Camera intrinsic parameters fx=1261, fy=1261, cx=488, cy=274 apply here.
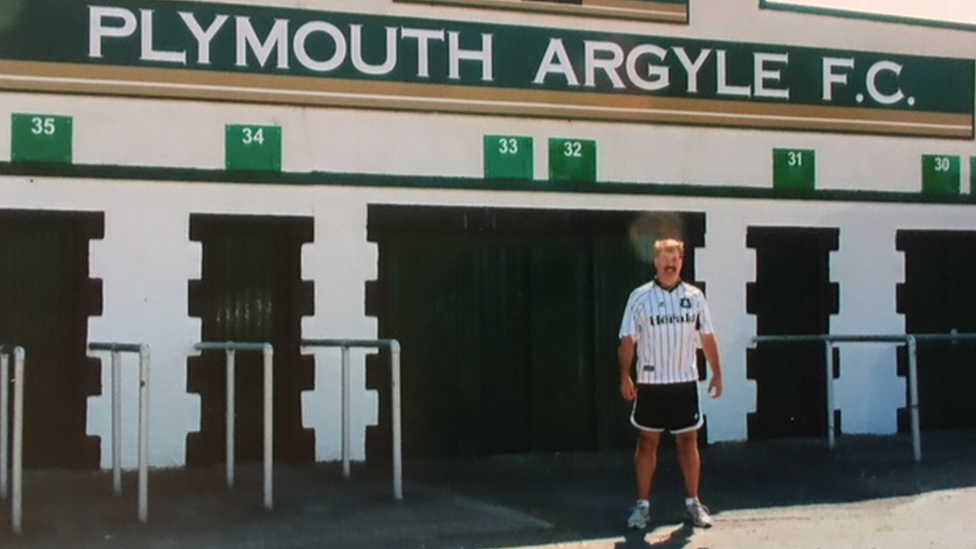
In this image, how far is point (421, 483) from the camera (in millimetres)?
9344

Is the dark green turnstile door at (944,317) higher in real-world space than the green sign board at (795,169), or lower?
lower

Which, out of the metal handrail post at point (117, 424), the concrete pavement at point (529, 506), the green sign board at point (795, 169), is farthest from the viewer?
the green sign board at point (795, 169)

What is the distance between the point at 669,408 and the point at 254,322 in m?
3.68

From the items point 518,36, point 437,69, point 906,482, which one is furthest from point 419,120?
point 906,482

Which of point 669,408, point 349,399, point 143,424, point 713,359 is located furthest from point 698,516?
point 143,424

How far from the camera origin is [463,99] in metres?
10.3

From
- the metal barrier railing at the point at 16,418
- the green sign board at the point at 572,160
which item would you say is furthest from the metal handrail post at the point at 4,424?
the green sign board at the point at 572,160

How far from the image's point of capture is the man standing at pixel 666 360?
306 inches

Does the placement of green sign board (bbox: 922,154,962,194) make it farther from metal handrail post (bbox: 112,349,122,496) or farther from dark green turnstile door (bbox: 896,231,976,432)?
metal handrail post (bbox: 112,349,122,496)

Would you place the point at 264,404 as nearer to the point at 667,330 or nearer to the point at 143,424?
the point at 143,424

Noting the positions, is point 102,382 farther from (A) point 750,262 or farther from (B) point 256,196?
(A) point 750,262

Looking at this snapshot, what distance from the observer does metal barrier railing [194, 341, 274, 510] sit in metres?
8.19

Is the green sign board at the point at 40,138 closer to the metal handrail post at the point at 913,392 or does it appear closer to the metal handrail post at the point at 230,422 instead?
the metal handrail post at the point at 230,422

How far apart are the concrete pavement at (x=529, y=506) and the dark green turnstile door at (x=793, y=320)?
708 mm
